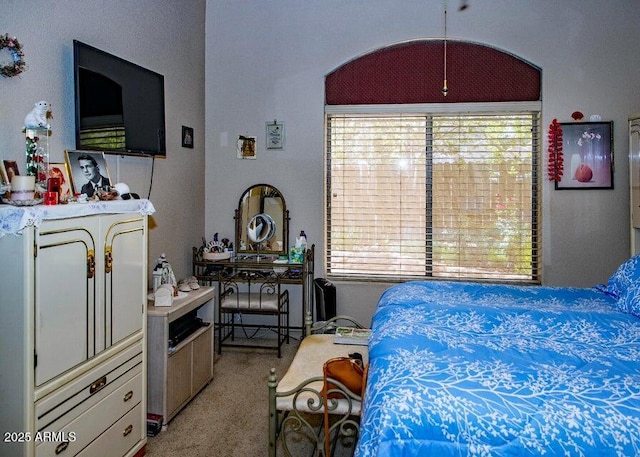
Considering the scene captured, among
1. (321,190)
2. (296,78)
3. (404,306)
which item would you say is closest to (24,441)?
(404,306)

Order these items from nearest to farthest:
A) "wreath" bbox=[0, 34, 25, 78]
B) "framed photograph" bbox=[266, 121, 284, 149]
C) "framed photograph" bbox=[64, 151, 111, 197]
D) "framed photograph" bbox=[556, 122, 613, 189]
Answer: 1. "wreath" bbox=[0, 34, 25, 78]
2. "framed photograph" bbox=[64, 151, 111, 197]
3. "framed photograph" bbox=[556, 122, 613, 189]
4. "framed photograph" bbox=[266, 121, 284, 149]

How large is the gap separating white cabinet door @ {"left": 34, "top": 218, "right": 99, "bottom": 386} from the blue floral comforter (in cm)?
122

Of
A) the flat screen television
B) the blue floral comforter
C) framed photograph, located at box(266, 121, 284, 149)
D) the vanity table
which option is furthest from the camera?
framed photograph, located at box(266, 121, 284, 149)

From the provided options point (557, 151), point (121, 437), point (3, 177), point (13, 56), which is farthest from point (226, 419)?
point (557, 151)

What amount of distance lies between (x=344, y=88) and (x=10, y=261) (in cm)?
328

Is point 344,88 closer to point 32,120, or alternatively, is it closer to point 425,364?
point 32,120

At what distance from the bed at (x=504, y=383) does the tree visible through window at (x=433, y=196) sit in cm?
178

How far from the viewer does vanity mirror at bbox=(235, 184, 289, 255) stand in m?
4.39

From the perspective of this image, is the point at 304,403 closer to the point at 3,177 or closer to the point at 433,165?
the point at 3,177

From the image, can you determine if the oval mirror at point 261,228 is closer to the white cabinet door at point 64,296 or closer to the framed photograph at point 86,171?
the framed photograph at point 86,171

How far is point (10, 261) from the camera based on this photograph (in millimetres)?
1731

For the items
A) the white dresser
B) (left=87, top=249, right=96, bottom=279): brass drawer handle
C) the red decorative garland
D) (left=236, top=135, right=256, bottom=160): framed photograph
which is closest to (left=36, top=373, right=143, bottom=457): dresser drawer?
the white dresser

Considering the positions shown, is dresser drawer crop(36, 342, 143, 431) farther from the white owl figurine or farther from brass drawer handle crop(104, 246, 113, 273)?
the white owl figurine

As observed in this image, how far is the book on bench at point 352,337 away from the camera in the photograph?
9.65 ft
